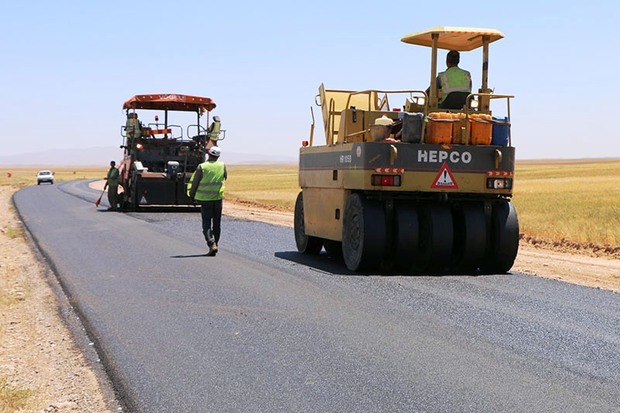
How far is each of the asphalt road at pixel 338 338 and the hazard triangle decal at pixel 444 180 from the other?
124cm

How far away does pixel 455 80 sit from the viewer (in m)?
12.8

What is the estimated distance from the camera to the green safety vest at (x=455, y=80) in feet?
41.8

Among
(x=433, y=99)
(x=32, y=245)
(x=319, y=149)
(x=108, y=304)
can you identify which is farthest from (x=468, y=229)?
(x=32, y=245)

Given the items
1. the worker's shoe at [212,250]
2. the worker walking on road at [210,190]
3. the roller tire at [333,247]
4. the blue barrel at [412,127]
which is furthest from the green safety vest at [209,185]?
the blue barrel at [412,127]

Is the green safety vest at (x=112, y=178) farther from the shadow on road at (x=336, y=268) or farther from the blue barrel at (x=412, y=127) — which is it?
the blue barrel at (x=412, y=127)

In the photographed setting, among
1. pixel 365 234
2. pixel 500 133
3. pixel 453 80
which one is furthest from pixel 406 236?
pixel 453 80

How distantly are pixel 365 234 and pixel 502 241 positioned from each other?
1880 mm

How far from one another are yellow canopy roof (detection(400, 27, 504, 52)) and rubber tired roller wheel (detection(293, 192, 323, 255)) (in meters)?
3.41

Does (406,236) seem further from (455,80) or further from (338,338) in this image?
(338,338)

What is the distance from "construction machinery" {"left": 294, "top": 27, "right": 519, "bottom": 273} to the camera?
1202 centimetres

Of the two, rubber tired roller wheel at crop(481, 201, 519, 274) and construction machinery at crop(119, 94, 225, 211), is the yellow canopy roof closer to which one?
rubber tired roller wheel at crop(481, 201, 519, 274)

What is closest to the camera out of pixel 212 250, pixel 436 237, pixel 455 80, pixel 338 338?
pixel 338 338

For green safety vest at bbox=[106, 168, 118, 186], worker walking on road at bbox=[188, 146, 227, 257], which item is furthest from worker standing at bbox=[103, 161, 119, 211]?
worker walking on road at bbox=[188, 146, 227, 257]

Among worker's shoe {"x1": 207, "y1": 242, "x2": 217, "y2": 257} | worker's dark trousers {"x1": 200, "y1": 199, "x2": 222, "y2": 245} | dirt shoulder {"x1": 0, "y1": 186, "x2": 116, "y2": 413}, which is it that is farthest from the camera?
worker's dark trousers {"x1": 200, "y1": 199, "x2": 222, "y2": 245}
